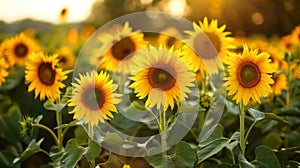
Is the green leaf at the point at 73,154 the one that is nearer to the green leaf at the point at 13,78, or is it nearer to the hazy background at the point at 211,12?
the green leaf at the point at 13,78

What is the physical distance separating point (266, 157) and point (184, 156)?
0.98ft

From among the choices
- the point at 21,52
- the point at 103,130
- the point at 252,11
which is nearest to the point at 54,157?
the point at 103,130

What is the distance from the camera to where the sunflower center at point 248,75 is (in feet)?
6.91

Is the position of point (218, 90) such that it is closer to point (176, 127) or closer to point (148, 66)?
point (176, 127)

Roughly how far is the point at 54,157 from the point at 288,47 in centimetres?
178

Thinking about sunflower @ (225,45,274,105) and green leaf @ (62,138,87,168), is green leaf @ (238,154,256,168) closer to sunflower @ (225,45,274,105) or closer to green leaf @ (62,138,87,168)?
sunflower @ (225,45,274,105)

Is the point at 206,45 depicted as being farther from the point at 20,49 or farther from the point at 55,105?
the point at 20,49

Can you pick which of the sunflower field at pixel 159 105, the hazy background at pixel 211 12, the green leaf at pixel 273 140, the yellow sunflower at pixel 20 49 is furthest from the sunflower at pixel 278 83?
the hazy background at pixel 211 12

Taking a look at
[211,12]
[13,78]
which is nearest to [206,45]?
[13,78]

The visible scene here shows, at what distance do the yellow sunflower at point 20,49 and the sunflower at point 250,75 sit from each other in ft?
5.50

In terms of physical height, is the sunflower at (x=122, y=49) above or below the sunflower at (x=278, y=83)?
above

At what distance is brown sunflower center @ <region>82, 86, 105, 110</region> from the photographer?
6.97 ft

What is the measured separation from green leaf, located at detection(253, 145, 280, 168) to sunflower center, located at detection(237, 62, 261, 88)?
241 millimetres

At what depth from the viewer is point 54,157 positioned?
90.9 inches
